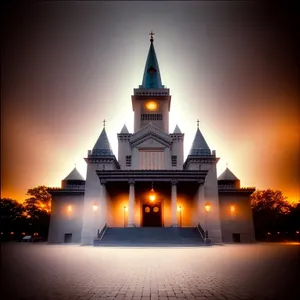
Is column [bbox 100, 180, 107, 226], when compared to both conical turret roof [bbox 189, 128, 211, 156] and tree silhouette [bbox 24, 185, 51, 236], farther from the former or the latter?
tree silhouette [bbox 24, 185, 51, 236]

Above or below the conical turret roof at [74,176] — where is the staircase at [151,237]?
below

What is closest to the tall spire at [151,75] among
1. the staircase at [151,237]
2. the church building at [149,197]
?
the church building at [149,197]

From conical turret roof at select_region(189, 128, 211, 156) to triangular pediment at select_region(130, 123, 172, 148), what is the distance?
3.46 m

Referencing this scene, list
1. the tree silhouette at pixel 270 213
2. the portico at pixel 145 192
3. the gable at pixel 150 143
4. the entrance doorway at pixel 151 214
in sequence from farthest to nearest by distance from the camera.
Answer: the tree silhouette at pixel 270 213, the gable at pixel 150 143, the entrance doorway at pixel 151 214, the portico at pixel 145 192

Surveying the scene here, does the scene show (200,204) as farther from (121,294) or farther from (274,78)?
(121,294)

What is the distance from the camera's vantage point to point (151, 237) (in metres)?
28.4

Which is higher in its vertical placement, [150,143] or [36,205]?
[150,143]

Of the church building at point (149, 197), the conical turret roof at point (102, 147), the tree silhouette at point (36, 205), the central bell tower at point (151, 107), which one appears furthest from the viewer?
the tree silhouette at point (36, 205)

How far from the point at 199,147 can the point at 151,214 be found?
11.4 m

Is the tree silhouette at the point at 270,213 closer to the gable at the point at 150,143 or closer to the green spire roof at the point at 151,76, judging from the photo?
the gable at the point at 150,143

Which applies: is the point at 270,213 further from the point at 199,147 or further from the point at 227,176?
the point at 199,147

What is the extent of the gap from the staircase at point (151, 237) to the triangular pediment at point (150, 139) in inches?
547

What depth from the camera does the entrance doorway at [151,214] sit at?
3841cm

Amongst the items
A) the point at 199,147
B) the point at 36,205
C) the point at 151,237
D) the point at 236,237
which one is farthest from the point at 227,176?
the point at 36,205
